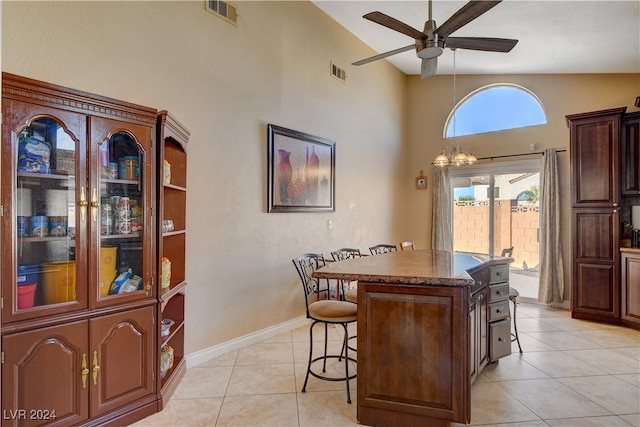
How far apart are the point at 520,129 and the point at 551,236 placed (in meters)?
1.75

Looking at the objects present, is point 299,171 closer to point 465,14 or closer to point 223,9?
point 223,9

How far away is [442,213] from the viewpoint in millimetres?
6090

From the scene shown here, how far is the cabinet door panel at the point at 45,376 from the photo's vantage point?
1.72 meters

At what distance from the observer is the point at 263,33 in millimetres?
3621

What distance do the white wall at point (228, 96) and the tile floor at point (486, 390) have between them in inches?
19.5

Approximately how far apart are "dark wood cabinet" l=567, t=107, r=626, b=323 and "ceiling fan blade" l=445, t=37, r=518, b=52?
243 cm

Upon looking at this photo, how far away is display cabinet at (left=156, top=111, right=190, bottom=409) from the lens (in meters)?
2.55

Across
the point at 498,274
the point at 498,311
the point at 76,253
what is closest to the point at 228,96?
the point at 76,253

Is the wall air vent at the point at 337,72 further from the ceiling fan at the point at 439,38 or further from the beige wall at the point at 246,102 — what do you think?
the ceiling fan at the point at 439,38

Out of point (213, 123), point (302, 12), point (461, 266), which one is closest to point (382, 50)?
point (302, 12)

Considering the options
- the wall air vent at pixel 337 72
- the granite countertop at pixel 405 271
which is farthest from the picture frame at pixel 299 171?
the granite countertop at pixel 405 271

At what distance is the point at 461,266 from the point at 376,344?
86cm

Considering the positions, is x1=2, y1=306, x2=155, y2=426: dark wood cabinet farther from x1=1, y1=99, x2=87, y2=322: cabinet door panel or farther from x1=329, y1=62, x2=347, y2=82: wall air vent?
x1=329, y1=62, x2=347, y2=82: wall air vent

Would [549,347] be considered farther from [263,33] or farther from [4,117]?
[4,117]
